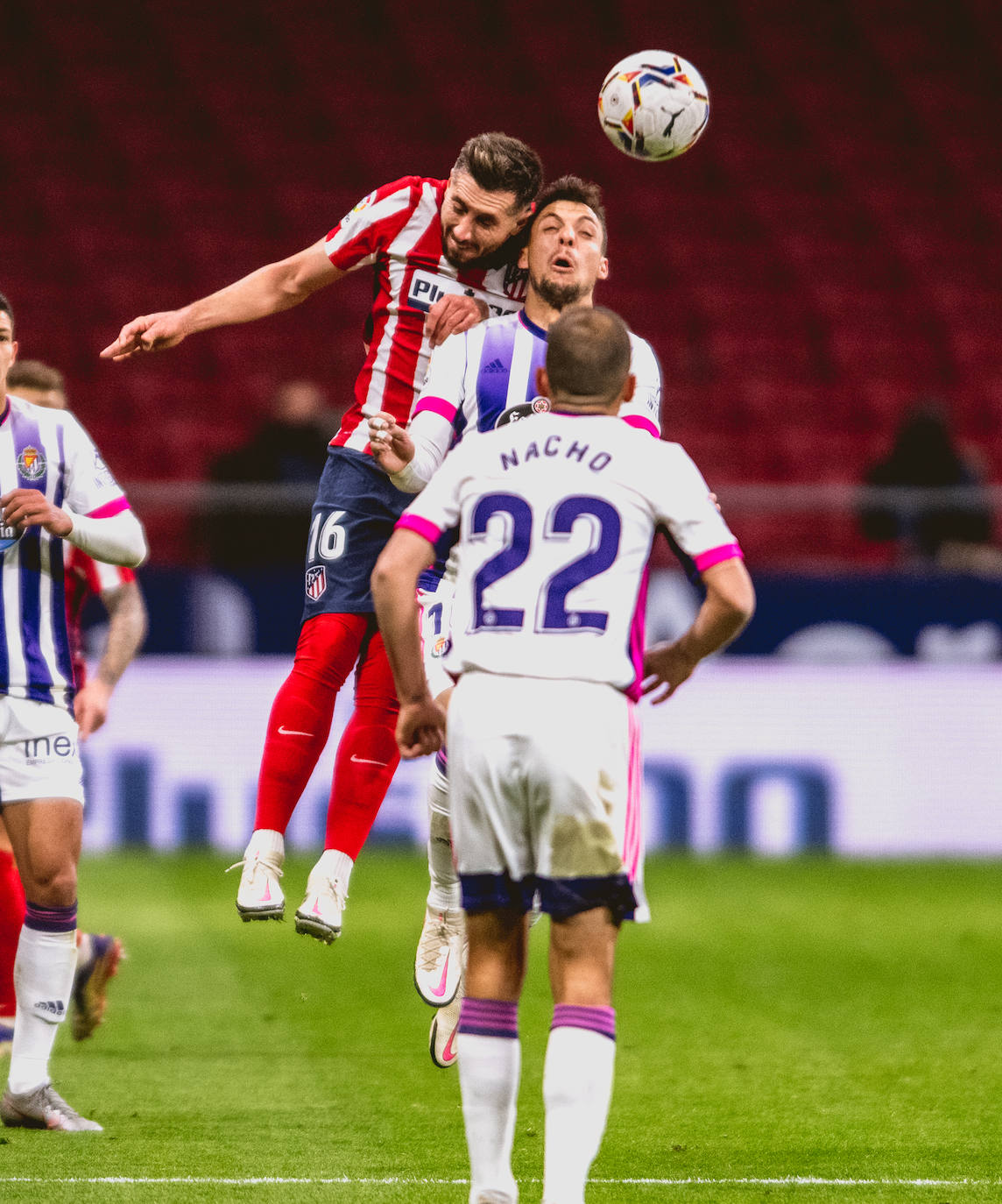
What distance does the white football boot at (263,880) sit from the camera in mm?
5523

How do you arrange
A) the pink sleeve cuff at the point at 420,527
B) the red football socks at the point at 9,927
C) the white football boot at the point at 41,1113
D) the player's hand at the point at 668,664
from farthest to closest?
the red football socks at the point at 9,927
the white football boot at the point at 41,1113
the player's hand at the point at 668,664
the pink sleeve cuff at the point at 420,527

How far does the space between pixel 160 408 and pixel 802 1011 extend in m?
8.47

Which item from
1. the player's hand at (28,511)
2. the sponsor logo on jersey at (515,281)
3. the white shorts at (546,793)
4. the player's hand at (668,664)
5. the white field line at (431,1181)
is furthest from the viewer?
the sponsor logo on jersey at (515,281)

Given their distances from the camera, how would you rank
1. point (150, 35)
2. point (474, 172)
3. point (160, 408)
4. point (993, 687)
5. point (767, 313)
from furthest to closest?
point (150, 35) < point (767, 313) < point (160, 408) < point (993, 687) < point (474, 172)

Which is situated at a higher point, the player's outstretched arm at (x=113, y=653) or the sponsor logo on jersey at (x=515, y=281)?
the sponsor logo on jersey at (x=515, y=281)

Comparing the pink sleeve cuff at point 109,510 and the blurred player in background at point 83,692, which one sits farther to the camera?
the blurred player in background at point 83,692

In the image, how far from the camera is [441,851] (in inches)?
244

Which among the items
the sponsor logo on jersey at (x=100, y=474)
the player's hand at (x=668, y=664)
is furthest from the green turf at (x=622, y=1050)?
the sponsor logo on jersey at (x=100, y=474)

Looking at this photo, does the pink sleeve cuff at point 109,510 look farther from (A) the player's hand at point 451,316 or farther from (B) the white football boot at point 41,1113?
(B) the white football boot at point 41,1113

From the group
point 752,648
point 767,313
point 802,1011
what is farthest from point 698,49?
point 802,1011

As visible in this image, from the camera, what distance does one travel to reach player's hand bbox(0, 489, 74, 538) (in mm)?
5488

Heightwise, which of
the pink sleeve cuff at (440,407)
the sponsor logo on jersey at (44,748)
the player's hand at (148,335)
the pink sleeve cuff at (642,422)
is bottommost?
the sponsor logo on jersey at (44,748)

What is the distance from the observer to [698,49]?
1836 centimetres

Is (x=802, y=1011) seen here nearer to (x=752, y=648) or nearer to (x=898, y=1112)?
(x=898, y=1112)
